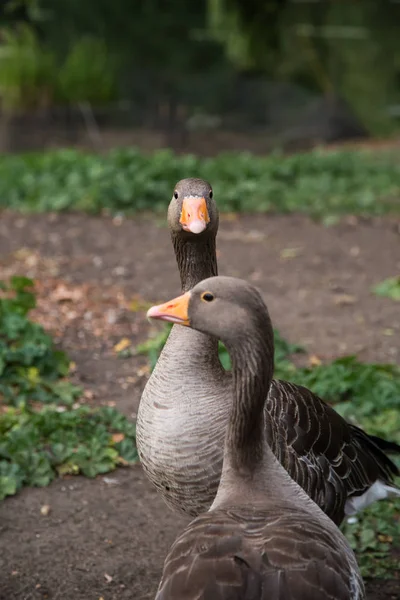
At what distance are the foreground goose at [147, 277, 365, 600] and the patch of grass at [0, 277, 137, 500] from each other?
6.25 feet

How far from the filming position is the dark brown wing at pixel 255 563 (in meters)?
2.64

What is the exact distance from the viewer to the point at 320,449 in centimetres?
394

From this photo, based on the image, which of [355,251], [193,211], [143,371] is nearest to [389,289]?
[355,251]

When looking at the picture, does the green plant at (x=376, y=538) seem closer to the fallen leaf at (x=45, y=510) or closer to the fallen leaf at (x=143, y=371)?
the fallen leaf at (x=45, y=510)

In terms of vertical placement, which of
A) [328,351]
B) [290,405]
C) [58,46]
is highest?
[58,46]

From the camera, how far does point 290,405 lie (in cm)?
388

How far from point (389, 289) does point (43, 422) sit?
3.56 metres

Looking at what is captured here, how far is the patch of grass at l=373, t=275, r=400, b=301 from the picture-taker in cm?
759

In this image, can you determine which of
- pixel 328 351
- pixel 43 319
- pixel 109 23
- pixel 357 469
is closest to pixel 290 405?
pixel 357 469

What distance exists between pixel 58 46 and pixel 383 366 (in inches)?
413

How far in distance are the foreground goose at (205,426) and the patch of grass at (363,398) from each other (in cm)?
37

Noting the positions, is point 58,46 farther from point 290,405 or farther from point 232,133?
point 290,405

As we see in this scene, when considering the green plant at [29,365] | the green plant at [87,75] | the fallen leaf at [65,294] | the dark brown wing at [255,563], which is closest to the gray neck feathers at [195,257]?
the dark brown wing at [255,563]

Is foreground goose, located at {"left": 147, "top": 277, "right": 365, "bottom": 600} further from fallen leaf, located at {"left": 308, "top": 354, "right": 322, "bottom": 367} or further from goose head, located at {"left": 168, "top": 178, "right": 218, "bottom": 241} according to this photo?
fallen leaf, located at {"left": 308, "top": 354, "right": 322, "bottom": 367}
